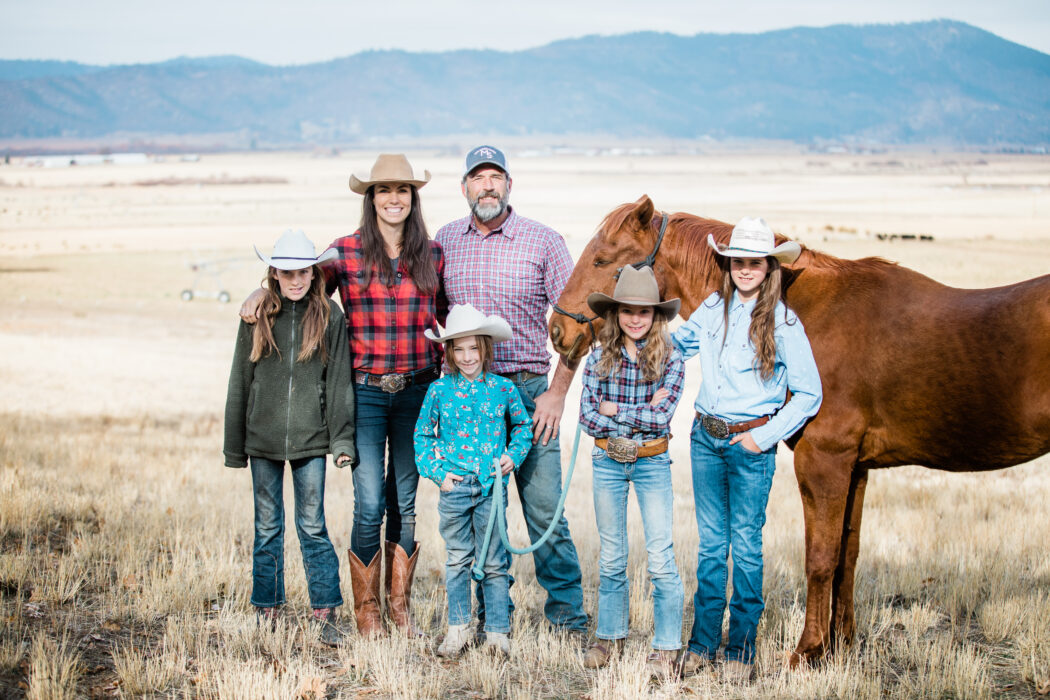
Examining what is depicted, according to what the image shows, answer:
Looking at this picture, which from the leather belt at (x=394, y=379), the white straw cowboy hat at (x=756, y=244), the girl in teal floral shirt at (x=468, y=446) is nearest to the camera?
the white straw cowboy hat at (x=756, y=244)

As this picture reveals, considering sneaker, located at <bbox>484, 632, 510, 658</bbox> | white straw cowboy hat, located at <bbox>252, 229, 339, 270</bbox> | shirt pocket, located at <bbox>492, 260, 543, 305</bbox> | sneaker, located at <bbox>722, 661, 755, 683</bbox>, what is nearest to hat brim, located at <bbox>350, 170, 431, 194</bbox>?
white straw cowboy hat, located at <bbox>252, 229, 339, 270</bbox>

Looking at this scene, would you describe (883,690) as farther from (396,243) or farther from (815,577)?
(396,243)

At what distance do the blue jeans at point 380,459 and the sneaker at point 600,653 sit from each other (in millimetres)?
1157

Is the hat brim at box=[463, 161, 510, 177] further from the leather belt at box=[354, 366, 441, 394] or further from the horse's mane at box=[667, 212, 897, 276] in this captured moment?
the leather belt at box=[354, 366, 441, 394]

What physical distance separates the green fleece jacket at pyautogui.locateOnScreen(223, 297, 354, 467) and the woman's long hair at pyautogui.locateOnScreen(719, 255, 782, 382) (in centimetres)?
199

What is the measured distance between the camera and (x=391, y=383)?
461cm

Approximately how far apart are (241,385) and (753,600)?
9.31 feet

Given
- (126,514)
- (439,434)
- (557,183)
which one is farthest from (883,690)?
(557,183)

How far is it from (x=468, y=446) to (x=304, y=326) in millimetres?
1070

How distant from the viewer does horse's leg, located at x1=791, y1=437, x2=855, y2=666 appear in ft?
13.8

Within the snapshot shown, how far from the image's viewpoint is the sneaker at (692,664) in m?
4.18

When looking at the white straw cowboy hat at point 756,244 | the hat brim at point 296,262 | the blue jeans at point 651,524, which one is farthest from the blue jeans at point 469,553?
the white straw cowboy hat at point 756,244

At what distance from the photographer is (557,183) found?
12081 centimetres

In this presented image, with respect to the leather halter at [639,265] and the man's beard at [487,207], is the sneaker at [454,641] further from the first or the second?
the man's beard at [487,207]
